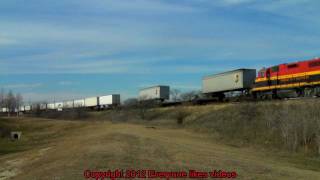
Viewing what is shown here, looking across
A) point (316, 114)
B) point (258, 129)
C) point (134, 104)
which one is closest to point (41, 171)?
point (316, 114)

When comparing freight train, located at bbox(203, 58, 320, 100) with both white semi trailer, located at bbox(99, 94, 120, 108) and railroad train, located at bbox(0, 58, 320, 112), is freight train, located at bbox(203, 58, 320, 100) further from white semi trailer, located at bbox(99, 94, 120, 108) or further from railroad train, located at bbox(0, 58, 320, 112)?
white semi trailer, located at bbox(99, 94, 120, 108)

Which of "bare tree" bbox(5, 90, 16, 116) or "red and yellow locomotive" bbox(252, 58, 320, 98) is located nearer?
"red and yellow locomotive" bbox(252, 58, 320, 98)

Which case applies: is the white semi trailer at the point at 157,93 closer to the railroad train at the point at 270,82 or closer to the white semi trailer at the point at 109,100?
the white semi trailer at the point at 109,100

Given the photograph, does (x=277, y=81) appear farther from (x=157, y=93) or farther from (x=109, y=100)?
(x=109, y=100)

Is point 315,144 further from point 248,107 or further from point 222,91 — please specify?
point 222,91

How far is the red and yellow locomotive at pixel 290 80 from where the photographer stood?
136ft

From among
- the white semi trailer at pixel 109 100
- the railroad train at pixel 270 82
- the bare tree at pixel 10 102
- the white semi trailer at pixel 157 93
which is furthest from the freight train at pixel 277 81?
the bare tree at pixel 10 102

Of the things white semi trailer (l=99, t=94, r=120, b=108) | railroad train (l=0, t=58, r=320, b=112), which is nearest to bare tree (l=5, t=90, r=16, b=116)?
white semi trailer (l=99, t=94, r=120, b=108)

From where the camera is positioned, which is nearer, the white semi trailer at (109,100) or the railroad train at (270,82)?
the railroad train at (270,82)

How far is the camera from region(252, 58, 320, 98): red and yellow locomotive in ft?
136

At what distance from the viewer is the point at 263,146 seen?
29.0m

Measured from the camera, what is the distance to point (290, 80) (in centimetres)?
4428

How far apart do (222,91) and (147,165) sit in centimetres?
4667

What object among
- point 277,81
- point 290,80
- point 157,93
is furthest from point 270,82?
point 157,93
